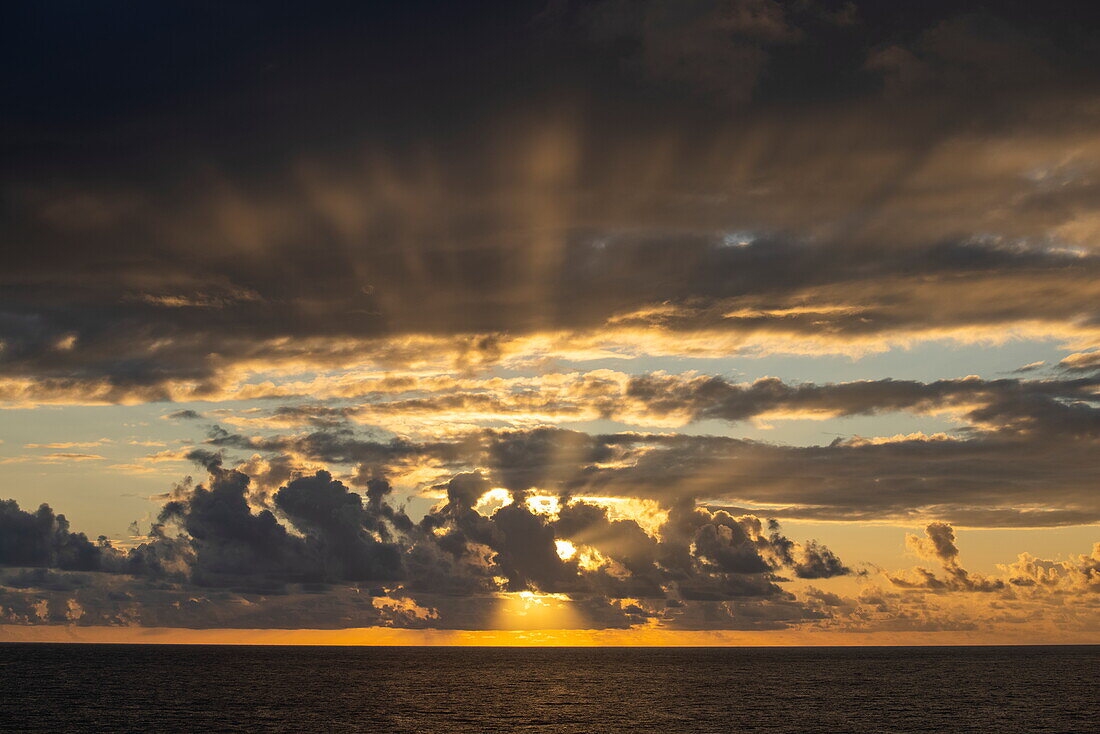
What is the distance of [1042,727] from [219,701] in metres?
136

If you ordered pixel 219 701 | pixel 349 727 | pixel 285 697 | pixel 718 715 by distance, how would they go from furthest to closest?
1. pixel 285 697
2. pixel 219 701
3. pixel 718 715
4. pixel 349 727

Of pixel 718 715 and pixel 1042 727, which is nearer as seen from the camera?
pixel 1042 727

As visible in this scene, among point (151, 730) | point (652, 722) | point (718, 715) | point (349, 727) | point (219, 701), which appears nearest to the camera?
point (151, 730)

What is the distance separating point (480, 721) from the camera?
14775 cm

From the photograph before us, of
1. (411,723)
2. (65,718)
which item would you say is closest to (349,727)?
(411,723)

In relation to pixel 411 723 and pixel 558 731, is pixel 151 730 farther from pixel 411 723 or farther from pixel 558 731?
pixel 558 731

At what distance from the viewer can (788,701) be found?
7338 inches

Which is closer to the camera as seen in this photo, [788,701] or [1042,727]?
[1042,727]

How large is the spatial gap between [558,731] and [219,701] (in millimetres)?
74016

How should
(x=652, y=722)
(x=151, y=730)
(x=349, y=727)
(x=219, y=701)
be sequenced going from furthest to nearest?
(x=219, y=701), (x=652, y=722), (x=349, y=727), (x=151, y=730)

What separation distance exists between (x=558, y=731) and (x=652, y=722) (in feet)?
58.6

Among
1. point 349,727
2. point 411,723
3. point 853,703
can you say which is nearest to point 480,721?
point 411,723

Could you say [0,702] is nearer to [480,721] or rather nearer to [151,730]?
[151,730]

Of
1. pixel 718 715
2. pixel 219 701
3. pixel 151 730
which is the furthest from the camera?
pixel 219 701
